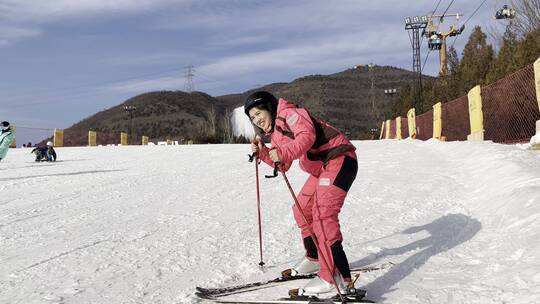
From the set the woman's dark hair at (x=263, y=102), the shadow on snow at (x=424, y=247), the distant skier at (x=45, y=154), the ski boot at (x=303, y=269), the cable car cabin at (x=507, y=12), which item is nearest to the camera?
the woman's dark hair at (x=263, y=102)

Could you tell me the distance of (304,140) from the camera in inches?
138

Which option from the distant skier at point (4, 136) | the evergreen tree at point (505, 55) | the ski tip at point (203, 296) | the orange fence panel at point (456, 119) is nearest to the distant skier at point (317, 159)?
the ski tip at point (203, 296)

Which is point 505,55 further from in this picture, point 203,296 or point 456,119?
point 203,296

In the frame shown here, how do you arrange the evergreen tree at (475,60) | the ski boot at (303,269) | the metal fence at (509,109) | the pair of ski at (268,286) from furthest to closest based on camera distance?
the evergreen tree at (475,60) < the metal fence at (509,109) < the ski boot at (303,269) < the pair of ski at (268,286)

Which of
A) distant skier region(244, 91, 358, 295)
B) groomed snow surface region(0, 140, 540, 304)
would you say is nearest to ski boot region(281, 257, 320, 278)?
groomed snow surface region(0, 140, 540, 304)

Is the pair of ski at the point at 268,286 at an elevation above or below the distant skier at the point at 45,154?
below

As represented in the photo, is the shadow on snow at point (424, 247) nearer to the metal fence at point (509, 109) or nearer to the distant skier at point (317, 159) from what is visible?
the distant skier at point (317, 159)

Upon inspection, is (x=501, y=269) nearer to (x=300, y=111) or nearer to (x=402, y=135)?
(x=300, y=111)

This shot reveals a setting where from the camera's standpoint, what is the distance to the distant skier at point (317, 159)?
3.54m

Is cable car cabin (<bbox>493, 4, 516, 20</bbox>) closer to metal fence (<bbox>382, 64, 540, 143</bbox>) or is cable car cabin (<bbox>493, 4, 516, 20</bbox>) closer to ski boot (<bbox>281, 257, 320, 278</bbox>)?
metal fence (<bbox>382, 64, 540, 143</bbox>)

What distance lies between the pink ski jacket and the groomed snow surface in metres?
1.02

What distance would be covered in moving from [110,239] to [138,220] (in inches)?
41.8

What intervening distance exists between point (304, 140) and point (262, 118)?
0.48 metres

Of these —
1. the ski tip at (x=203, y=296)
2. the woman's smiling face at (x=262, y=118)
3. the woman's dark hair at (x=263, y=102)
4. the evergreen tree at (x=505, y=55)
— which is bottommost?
the ski tip at (x=203, y=296)
